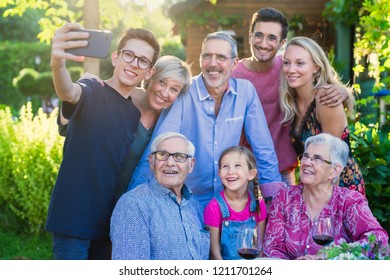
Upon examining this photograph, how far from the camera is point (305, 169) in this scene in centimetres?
356

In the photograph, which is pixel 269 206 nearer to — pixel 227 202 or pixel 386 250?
pixel 227 202

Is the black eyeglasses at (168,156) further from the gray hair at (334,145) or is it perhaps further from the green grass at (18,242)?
the green grass at (18,242)

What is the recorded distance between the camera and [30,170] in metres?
6.58

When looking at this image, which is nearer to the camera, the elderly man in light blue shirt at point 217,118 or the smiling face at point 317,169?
the smiling face at point 317,169

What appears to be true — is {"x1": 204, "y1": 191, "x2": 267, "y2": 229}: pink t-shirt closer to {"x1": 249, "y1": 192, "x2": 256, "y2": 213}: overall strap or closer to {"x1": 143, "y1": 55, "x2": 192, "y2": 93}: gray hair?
{"x1": 249, "y1": 192, "x2": 256, "y2": 213}: overall strap

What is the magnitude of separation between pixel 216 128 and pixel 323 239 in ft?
3.42

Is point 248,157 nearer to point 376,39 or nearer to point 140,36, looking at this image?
point 140,36

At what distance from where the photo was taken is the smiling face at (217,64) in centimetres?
383

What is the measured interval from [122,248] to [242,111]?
122cm

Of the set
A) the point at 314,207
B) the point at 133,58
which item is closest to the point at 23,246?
the point at 133,58

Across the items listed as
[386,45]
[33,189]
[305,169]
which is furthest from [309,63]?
[33,189]

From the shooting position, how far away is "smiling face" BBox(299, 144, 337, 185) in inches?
139

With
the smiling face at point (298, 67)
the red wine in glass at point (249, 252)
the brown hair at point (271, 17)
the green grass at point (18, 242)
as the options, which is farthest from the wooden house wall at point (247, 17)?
the red wine in glass at point (249, 252)

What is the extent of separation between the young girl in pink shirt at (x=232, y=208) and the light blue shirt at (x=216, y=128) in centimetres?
19
